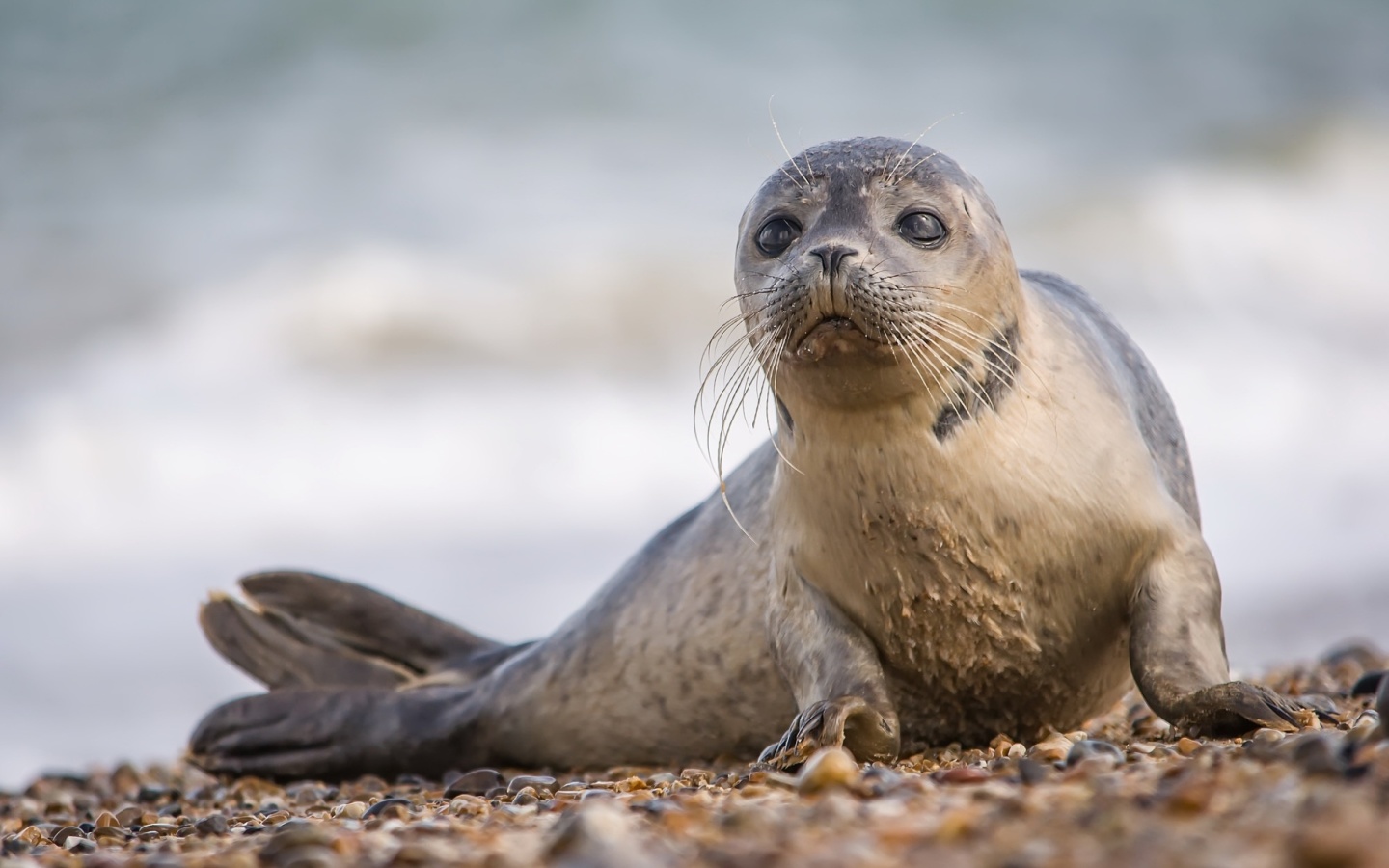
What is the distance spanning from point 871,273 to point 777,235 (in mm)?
372

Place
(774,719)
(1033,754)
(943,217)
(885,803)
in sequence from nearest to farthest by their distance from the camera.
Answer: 1. (885,803)
2. (1033,754)
3. (943,217)
4. (774,719)

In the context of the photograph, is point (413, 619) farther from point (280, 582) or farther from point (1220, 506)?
point (1220, 506)

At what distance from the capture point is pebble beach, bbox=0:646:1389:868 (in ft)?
6.34

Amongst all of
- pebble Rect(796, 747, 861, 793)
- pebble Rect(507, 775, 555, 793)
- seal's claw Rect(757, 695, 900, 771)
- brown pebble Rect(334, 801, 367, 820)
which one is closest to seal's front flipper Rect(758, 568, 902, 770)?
seal's claw Rect(757, 695, 900, 771)

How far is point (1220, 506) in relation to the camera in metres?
11.8

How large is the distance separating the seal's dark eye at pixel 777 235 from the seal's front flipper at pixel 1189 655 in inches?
43.5

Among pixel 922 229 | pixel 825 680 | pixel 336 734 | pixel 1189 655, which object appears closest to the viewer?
pixel 1189 655

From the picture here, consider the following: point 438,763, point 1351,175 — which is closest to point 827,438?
point 438,763

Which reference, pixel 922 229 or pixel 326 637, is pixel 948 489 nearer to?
pixel 922 229

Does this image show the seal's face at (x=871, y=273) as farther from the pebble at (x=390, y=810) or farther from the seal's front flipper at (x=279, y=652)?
the seal's front flipper at (x=279, y=652)

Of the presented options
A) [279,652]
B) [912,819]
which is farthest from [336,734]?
[912,819]

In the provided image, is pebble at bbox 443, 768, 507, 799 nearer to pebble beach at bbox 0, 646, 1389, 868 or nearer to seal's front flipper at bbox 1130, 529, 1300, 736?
pebble beach at bbox 0, 646, 1389, 868

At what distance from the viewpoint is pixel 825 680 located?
3852 millimetres

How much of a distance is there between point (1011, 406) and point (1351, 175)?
1285 cm
